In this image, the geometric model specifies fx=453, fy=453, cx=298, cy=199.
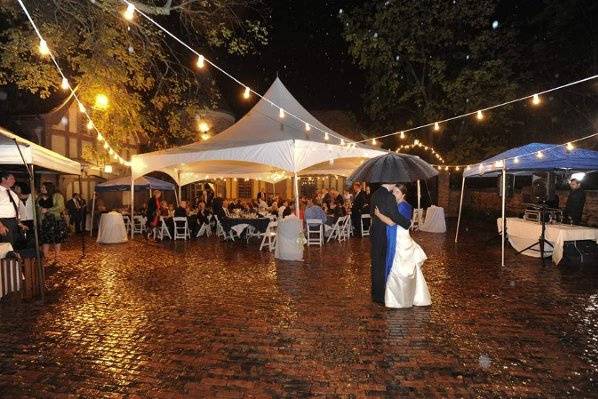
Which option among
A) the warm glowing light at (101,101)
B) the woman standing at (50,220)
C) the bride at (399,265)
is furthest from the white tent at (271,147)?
the bride at (399,265)

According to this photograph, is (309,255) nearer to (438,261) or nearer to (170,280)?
(438,261)

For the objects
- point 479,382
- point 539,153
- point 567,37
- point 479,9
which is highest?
point 479,9

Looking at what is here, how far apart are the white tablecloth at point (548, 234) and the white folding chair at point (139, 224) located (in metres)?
11.5

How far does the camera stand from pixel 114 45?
1022cm

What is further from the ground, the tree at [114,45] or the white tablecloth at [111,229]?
the tree at [114,45]

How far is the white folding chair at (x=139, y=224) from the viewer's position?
15.9 meters

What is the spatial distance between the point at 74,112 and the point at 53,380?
1632 centimetres

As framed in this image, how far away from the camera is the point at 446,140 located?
75.3ft

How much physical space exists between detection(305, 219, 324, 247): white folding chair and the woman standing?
5990 millimetres

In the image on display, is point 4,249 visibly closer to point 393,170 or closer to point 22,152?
point 22,152

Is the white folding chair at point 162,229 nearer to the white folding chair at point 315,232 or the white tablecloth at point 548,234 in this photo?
the white folding chair at point 315,232

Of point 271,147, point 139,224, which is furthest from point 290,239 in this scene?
point 139,224

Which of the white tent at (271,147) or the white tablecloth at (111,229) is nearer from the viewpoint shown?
the white tent at (271,147)

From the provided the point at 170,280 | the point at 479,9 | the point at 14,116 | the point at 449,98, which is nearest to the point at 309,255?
the point at 170,280
